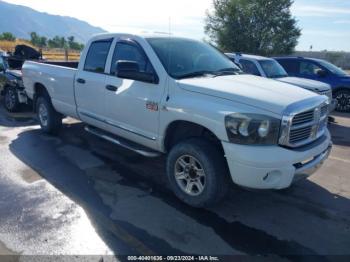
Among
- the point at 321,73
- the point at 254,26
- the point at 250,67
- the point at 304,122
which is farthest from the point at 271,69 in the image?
the point at 254,26

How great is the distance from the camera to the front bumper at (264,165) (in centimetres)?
340

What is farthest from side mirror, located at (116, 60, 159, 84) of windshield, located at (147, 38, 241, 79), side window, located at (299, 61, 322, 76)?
side window, located at (299, 61, 322, 76)

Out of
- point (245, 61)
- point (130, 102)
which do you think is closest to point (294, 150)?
point (130, 102)

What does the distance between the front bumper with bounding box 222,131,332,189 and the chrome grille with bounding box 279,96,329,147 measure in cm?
13

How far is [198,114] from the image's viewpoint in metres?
3.77

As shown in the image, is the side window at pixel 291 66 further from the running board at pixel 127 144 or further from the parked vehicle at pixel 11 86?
the running board at pixel 127 144

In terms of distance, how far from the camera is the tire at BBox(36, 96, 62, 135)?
6883 mm

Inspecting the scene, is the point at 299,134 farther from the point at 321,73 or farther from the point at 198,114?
the point at 321,73

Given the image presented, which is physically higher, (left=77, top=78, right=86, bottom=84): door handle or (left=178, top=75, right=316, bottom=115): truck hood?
(left=178, top=75, right=316, bottom=115): truck hood

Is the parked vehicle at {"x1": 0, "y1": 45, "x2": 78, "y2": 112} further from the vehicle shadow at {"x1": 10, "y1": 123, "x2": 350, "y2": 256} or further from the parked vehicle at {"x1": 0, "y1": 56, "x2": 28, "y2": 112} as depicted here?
the vehicle shadow at {"x1": 10, "y1": 123, "x2": 350, "y2": 256}

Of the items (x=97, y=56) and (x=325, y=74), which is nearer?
(x=97, y=56)

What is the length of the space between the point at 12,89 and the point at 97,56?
4.60m

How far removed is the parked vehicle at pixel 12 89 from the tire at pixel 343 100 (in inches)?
375

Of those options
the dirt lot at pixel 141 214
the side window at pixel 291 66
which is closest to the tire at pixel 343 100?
the side window at pixel 291 66
